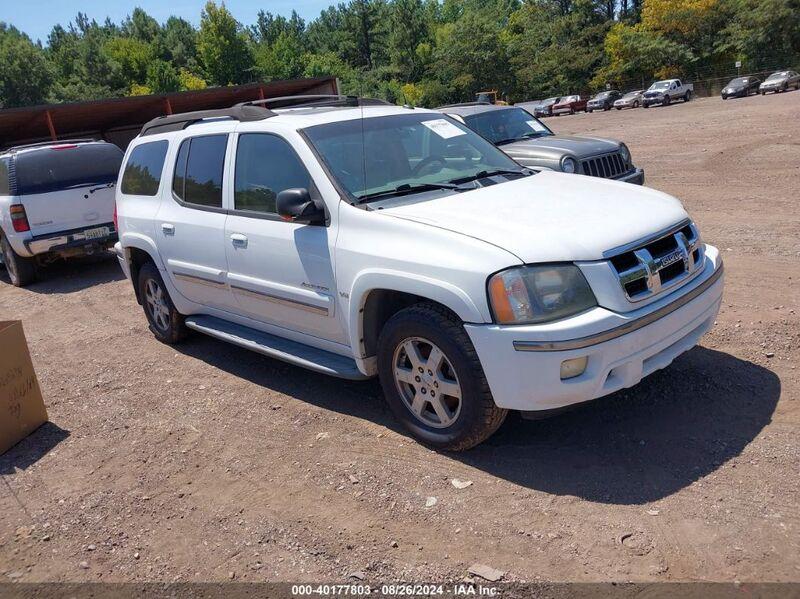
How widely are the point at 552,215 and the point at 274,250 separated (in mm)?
1825

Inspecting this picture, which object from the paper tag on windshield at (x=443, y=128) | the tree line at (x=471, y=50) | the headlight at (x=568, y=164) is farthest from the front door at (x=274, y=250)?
the tree line at (x=471, y=50)

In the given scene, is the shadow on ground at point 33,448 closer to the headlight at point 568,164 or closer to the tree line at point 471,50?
the headlight at point 568,164

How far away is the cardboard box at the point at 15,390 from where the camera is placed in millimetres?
4742

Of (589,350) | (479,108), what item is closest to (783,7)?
(479,108)

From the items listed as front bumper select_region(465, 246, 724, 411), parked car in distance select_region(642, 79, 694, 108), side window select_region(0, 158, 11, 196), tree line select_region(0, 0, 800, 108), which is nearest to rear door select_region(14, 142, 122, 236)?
side window select_region(0, 158, 11, 196)

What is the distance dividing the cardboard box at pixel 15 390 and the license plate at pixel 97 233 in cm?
539

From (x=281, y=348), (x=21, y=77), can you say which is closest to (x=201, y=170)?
(x=281, y=348)

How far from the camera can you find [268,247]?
15.4ft

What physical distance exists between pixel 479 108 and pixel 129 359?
6588 mm

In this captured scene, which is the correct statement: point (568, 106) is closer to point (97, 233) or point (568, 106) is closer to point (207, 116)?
point (97, 233)

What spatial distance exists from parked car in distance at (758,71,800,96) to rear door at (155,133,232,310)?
154 feet

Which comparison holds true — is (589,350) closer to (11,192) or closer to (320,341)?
(320,341)

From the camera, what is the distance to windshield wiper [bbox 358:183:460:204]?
434cm

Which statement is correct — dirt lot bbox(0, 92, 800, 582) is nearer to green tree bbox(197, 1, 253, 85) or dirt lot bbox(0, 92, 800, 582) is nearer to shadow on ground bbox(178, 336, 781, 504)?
shadow on ground bbox(178, 336, 781, 504)
